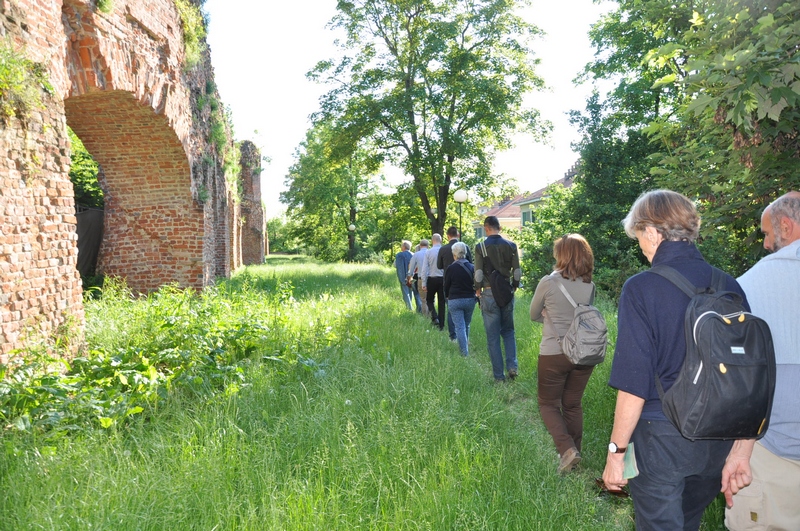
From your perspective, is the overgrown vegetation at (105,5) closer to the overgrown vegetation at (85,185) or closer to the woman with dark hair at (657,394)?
the woman with dark hair at (657,394)

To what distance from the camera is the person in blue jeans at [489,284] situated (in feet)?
22.3

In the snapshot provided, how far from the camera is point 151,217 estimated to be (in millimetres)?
11500

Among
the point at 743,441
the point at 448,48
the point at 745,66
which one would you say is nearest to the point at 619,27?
the point at 448,48

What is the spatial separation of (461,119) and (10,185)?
66.1 ft

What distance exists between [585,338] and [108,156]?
9.80 m

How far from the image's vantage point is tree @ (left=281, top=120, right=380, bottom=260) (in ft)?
133

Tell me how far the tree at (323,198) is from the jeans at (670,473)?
1306 inches

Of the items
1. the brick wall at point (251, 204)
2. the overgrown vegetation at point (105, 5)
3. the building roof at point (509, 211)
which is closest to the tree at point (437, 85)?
the brick wall at point (251, 204)

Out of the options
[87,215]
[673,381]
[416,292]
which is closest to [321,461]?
[673,381]

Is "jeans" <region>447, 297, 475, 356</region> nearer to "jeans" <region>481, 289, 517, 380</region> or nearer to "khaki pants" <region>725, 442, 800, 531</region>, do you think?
"jeans" <region>481, 289, 517, 380</region>

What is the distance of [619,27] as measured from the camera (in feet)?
61.1

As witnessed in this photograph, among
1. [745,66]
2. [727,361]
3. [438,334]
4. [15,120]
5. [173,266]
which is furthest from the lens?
[173,266]

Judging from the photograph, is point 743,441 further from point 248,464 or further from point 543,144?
point 543,144

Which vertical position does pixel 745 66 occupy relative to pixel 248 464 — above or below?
above
